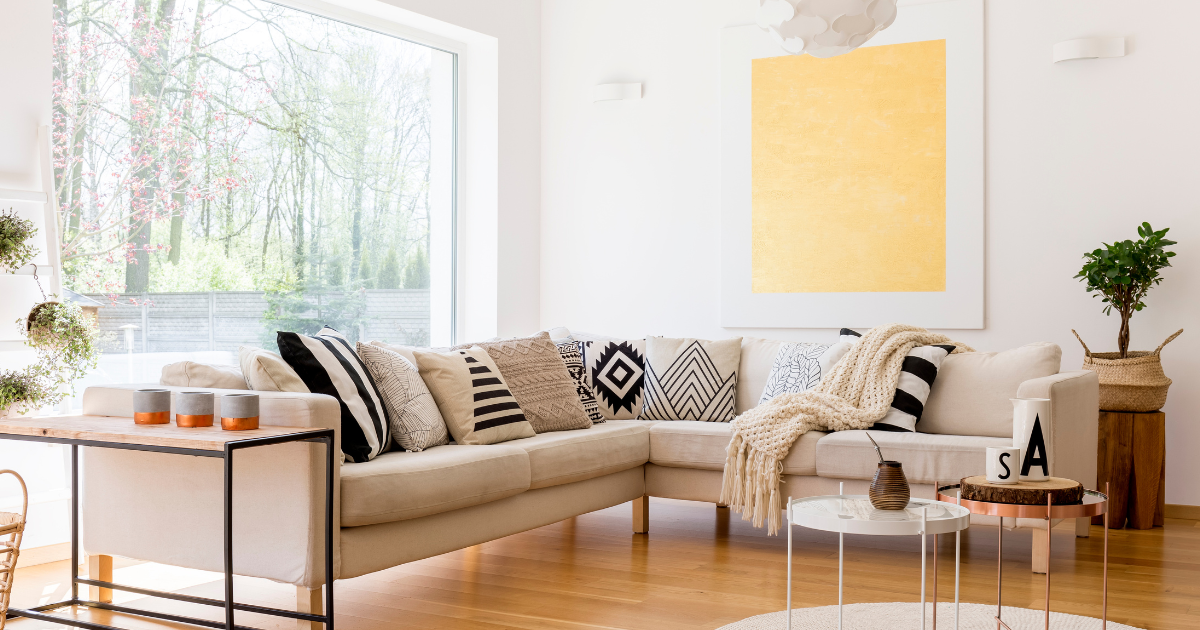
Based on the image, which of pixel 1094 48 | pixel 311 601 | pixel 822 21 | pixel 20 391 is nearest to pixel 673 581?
pixel 311 601

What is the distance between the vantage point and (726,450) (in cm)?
403

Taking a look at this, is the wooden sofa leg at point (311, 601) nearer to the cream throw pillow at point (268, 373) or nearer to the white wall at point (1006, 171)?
the cream throw pillow at point (268, 373)

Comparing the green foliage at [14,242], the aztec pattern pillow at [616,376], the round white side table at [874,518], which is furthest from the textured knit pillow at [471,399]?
the round white side table at [874,518]

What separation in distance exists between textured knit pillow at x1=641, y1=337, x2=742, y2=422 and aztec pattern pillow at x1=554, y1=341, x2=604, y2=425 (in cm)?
28

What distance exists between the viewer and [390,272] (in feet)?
18.2

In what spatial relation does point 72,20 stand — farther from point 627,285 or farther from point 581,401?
point 627,285

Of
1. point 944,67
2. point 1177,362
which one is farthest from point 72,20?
point 1177,362

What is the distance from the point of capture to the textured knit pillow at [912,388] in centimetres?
402

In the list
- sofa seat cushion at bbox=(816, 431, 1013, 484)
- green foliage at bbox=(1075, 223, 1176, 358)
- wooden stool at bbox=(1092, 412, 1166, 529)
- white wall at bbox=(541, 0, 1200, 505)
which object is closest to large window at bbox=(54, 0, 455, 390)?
white wall at bbox=(541, 0, 1200, 505)

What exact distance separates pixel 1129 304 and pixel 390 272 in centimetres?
350

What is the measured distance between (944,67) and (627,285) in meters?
2.01

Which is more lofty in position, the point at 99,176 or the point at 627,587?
the point at 99,176

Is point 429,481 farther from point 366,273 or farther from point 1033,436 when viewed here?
point 366,273

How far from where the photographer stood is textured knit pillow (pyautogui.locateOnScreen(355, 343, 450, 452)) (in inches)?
137
